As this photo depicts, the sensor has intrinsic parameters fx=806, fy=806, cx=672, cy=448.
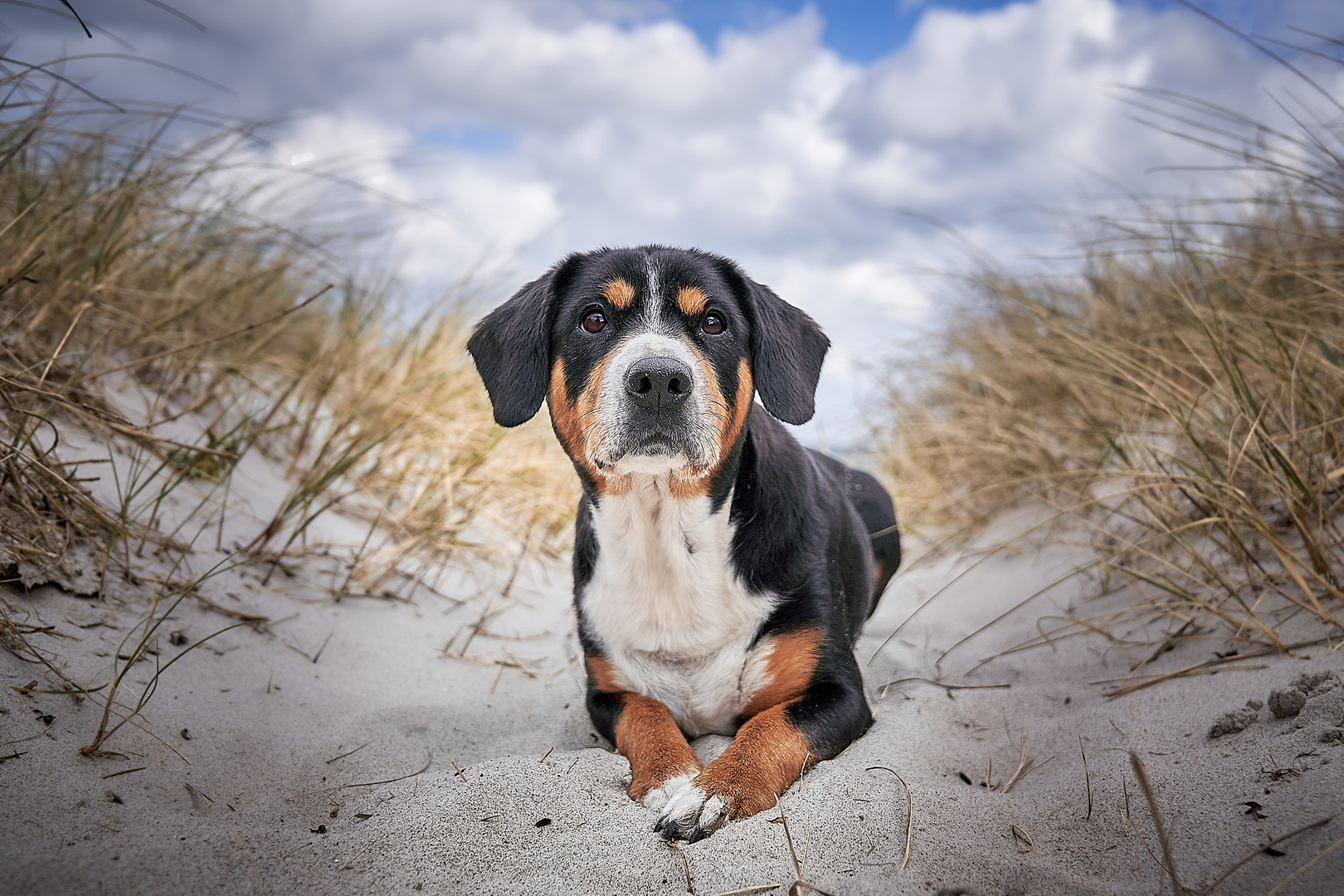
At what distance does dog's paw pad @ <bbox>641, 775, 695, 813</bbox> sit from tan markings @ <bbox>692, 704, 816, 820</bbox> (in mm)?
62

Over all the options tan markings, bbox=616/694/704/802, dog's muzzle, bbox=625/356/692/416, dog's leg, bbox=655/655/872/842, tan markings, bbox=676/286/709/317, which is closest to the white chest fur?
tan markings, bbox=616/694/704/802

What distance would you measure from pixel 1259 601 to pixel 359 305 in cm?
619

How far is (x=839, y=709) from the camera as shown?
2695 mm

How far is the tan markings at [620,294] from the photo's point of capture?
9.52ft

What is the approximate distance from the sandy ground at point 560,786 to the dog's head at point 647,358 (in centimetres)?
107

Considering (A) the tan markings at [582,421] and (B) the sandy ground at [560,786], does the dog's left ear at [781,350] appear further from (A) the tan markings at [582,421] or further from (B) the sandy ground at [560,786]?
(B) the sandy ground at [560,786]

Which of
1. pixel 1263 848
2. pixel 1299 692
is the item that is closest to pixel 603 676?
pixel 1263 848

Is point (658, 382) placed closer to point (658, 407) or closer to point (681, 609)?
point (658, 407)

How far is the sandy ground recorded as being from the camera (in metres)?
1.97

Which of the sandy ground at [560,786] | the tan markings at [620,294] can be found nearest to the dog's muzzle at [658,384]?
the tan markings at [620,294]

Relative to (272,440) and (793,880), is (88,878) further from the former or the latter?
(272,440)

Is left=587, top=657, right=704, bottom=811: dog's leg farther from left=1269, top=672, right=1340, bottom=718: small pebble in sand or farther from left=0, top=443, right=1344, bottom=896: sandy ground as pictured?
left=1269, top=672, right=1340, bottom=718: small pebble in sand

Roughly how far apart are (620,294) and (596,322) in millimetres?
135

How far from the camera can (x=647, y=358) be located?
2.50 meters
